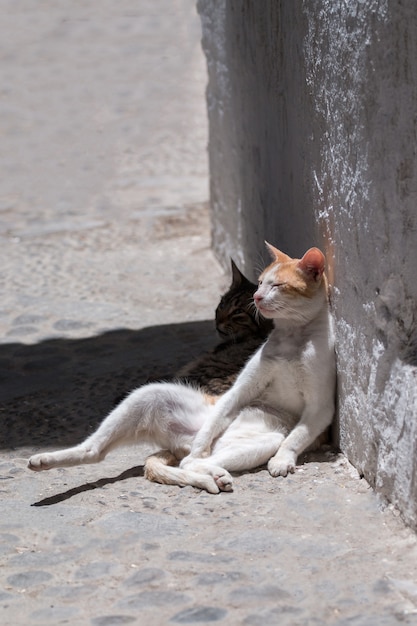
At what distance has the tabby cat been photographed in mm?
5551

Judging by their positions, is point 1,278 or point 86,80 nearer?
point 1,278

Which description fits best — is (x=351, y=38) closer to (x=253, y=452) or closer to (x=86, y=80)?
(x=253, y=452)

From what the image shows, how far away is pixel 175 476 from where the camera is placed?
479 cm

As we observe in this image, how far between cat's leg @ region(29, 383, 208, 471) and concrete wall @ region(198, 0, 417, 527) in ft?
2.51

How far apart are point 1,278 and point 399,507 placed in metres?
5.40


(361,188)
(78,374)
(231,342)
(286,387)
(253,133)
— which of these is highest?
(361,188)

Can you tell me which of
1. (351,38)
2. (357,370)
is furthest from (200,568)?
(351,38)

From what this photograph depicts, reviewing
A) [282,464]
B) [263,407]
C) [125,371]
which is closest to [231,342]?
[125,371]

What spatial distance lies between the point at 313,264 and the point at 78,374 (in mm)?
2311

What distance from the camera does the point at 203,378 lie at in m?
5.59

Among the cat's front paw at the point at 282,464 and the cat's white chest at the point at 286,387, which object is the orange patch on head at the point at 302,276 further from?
the cat's front paw at the point at 282,464

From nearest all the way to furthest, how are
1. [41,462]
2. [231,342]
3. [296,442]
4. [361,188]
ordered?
[361,188] → [41,462] → [296,442] → [231,342]

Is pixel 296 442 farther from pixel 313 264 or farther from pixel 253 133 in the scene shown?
pixel 253 133

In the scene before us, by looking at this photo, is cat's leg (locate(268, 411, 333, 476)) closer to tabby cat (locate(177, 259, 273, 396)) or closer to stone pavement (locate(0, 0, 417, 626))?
stone pavement (locate(0, 0, 417, 626))
